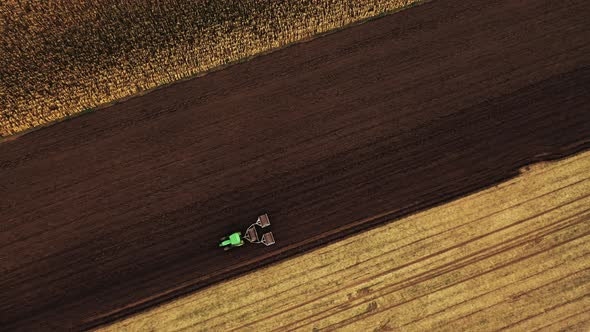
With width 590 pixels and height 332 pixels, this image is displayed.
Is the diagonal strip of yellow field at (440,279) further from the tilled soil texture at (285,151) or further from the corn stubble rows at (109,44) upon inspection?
the corn stubble rows at (109,44)

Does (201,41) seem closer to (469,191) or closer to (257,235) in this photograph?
(257,235)

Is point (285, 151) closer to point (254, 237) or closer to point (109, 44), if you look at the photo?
point (254, 237)

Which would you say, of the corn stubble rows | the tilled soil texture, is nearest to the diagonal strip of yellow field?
the tilled soil texture

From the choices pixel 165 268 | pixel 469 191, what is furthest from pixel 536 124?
pixel 165 268

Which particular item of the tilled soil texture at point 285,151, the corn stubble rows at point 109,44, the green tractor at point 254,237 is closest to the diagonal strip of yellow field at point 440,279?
the tilled soil texture at point 285,151

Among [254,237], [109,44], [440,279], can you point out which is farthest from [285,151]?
[109,44]

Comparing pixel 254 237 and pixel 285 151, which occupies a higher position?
pixel 285 151
